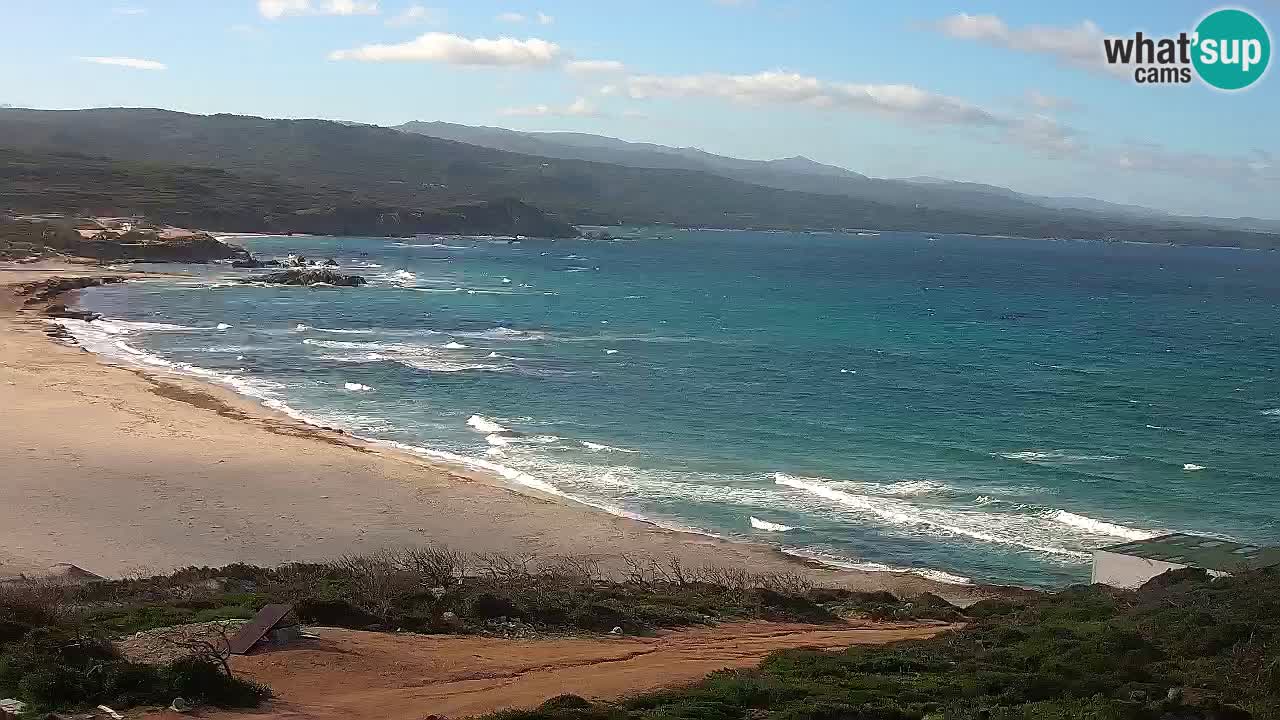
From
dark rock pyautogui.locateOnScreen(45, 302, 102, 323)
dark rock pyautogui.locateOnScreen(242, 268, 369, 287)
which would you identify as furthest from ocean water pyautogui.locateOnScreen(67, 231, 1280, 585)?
dark rock pyautogui.locateOnScreen(242, 268, 369, 287)

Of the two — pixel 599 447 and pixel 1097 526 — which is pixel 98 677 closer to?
pixel 1097 526

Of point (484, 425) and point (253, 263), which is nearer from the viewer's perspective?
point (484, 425)

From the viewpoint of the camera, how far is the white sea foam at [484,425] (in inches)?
1651

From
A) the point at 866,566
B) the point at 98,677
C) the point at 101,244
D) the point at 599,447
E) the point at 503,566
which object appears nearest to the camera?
the point at 98,677

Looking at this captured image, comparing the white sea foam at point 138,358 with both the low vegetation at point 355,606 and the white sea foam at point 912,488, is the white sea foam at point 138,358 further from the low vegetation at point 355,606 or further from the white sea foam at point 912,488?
the white sea foam at point 912,488

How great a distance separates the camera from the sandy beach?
26516 mm

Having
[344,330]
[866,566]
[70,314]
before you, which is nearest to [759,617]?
[866,566]

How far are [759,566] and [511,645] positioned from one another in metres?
10.7

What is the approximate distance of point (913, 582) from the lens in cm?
2667

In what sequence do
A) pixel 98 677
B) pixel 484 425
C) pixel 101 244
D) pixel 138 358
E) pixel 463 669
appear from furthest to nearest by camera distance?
pixel 101 244 < pixel 138 358 < pixel 484 425 < pixel 463 669 < pixel 98 677

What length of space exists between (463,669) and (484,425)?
88.0ft

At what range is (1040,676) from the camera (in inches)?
575

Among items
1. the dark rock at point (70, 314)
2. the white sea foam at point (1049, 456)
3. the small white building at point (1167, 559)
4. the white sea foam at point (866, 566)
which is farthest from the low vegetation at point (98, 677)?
the dark rock at point (70, 314)

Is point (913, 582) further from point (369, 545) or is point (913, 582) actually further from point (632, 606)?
point (369, 545)
